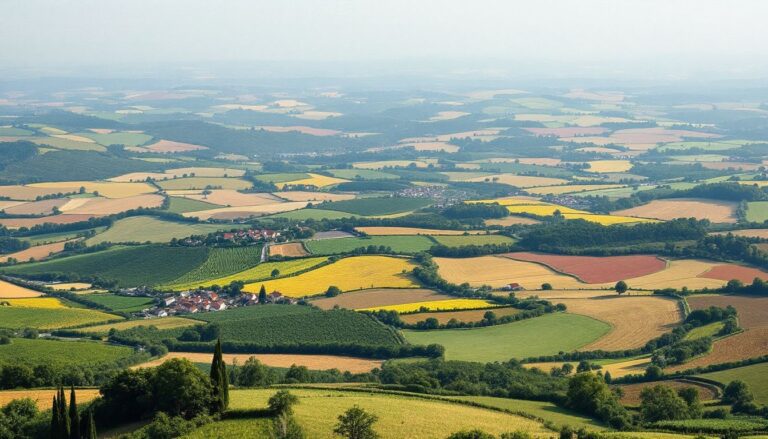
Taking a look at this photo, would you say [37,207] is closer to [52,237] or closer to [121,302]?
[52,237]

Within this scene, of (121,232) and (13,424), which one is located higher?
(13,424)

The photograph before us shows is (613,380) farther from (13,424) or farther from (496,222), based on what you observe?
(496,222)

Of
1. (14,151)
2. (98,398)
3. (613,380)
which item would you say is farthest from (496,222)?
(14,151)

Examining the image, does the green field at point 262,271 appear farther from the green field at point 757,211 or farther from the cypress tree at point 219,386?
the green field at point 757,211

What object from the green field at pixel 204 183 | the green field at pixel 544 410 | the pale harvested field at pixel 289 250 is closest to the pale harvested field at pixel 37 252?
the pale harvested field at pixel 289 250

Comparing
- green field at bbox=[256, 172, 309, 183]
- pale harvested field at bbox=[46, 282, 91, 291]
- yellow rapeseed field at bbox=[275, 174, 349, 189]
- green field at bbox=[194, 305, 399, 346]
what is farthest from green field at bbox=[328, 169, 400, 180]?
green field at bbox=[194, 305, 399, 346]
